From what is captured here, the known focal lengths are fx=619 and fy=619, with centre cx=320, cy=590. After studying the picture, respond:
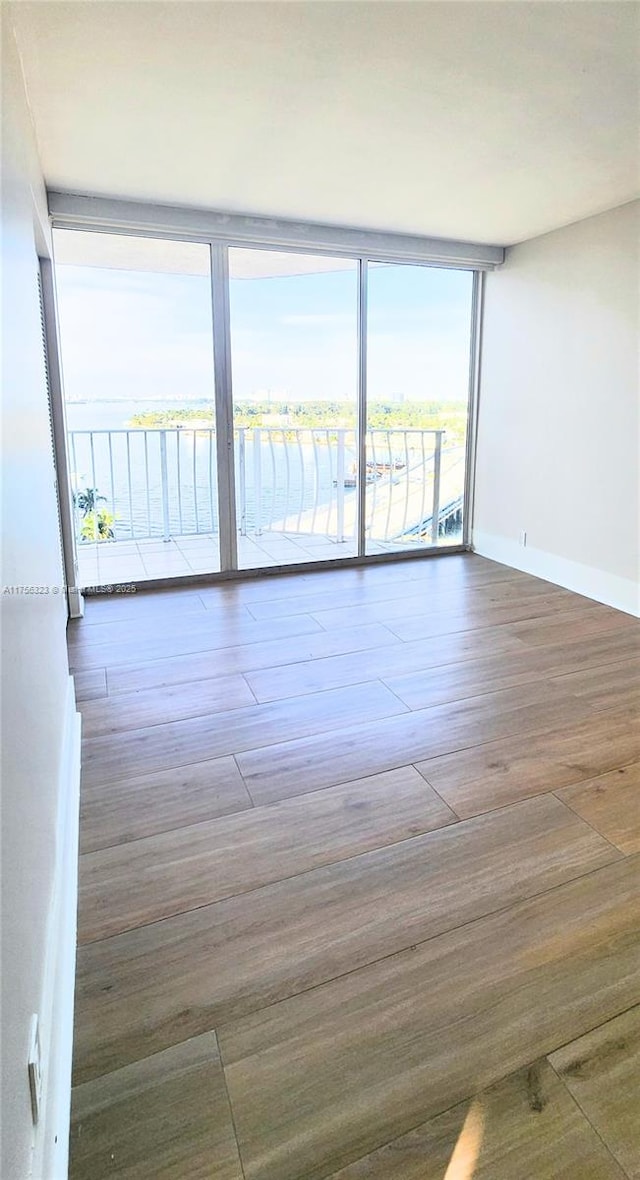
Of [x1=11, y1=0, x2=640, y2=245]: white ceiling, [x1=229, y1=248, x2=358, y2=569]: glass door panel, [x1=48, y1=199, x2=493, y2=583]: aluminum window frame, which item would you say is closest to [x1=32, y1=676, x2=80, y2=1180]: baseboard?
[x1=11, y1=0, x2=640, y2=245]: white ceiling

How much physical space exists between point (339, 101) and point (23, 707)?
2449mm

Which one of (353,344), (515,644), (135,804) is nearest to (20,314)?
(135,804)

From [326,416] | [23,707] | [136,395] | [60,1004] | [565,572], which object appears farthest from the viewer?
[326,416]

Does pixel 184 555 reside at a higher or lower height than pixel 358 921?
higher

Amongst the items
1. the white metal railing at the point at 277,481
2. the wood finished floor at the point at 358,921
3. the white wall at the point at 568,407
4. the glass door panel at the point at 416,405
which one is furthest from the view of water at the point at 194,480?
the wood finished floor at the point at 358,921

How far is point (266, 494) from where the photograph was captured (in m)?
5.61

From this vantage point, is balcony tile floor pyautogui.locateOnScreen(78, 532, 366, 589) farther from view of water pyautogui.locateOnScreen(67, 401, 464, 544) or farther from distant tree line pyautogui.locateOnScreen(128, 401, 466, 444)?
distant tree line pyautogui.locateOnScreen(128, 401, 466, 444)

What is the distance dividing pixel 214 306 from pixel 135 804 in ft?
11.0

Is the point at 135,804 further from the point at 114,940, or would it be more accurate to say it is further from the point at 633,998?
the point at 633,998

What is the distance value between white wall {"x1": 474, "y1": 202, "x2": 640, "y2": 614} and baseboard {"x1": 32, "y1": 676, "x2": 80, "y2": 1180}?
135 inches

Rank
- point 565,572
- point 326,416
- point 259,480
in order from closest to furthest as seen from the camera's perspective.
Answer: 1. point 565,572
2. point 326,416
3. point 259,480

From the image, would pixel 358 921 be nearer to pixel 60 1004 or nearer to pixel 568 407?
pixel 60 1004

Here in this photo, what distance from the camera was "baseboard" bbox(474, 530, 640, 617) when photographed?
12.7ft

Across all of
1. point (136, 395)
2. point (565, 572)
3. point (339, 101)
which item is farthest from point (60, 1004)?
point (136, 395)
